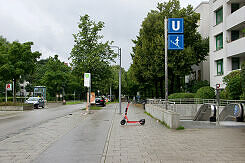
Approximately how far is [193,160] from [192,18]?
3104cm

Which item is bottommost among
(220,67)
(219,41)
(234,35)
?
(220,67)

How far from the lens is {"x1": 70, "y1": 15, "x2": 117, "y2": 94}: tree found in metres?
31.3

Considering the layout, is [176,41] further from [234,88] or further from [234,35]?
[234,35]

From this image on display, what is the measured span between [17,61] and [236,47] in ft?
76.7

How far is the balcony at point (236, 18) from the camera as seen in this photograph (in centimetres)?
2383

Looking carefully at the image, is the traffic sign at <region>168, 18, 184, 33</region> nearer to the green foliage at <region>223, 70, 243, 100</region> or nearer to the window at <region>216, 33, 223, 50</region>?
the green foliage at <region>223, 70, 243, 100</region>

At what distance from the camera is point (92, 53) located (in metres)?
31.1

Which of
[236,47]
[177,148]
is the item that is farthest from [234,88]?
[177,148]

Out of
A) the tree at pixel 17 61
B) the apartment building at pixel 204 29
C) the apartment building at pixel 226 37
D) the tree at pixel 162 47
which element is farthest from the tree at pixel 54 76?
the apartment building at pixel 226 37

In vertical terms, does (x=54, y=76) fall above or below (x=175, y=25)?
below

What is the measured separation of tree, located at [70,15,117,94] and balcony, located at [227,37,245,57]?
488 inches

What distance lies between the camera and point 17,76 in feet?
108

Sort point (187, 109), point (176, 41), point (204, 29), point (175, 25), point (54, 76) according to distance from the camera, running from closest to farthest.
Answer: point (175, 25) < point (176, 41) < point (187, 109) < point (204, 29) < point (54, 76)

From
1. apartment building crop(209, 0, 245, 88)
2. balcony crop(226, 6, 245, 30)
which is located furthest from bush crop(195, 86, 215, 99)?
balcony crop(226, 6, 245, 30)
